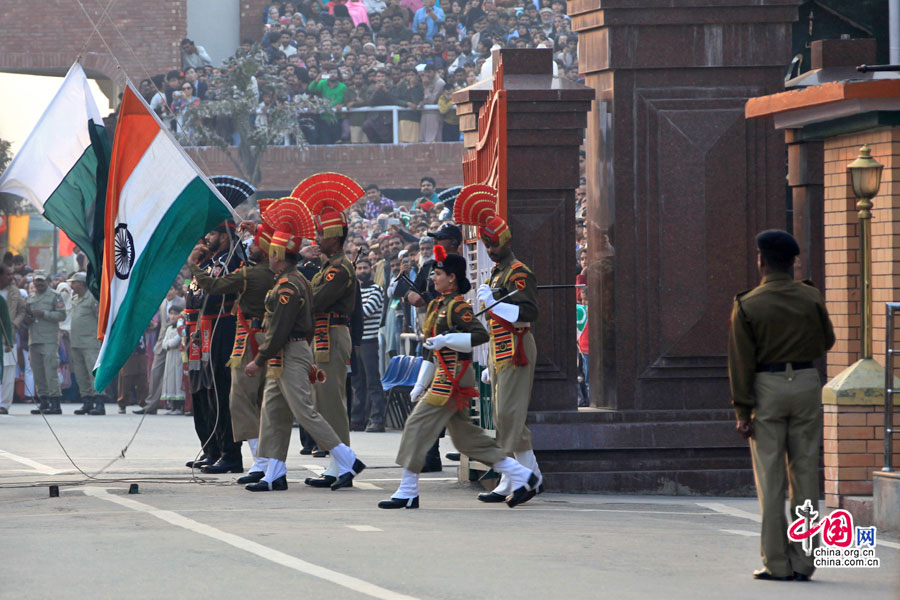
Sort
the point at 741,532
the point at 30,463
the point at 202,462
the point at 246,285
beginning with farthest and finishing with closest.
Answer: the point at 30,463 < the point at 202,462 < the point at 246,285 < the point at 741,532

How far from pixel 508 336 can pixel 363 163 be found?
2308cm

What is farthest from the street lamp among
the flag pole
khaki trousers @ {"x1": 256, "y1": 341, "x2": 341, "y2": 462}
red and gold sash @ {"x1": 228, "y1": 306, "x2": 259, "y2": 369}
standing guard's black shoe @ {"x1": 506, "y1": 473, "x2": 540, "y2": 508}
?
the flag pole

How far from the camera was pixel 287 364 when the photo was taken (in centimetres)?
1178

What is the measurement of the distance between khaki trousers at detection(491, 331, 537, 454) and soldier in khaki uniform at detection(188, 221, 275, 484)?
6.97 feet

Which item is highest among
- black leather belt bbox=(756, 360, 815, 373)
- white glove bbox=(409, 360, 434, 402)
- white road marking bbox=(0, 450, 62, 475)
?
black leather belt bbox=(756, 360, 815, 373)

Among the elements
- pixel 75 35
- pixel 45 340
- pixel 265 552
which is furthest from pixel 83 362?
pixel 75 35

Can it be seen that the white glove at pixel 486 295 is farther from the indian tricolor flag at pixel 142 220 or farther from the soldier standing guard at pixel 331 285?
the indian tricolor flag at pixel 142 220

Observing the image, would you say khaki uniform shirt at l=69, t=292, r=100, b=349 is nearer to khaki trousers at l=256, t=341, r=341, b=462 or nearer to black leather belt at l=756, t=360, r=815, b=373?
khaki trousers at l=256, t=341, r=341, b=462

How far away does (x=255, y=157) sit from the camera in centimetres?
3406

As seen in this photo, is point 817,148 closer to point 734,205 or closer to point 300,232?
point 734,205

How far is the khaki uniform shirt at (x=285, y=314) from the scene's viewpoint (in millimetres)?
11664

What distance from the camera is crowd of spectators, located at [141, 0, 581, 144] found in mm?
33156

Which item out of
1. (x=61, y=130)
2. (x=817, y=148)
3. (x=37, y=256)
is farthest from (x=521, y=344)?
(x=37, y=256)

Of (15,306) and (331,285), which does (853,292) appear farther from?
(15,306)
